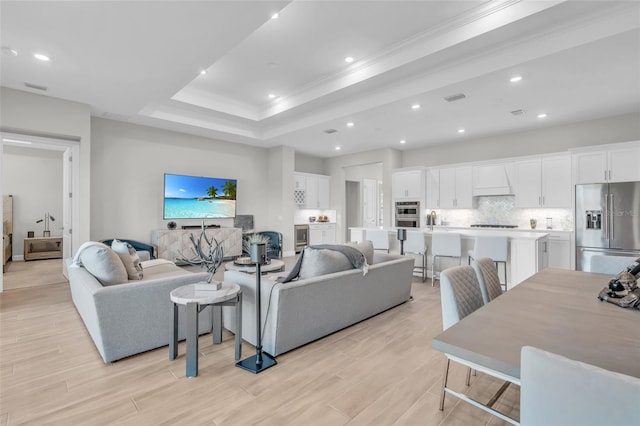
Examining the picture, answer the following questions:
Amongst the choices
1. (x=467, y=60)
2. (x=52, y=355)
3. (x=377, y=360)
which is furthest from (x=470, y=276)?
(x=52, y=355)

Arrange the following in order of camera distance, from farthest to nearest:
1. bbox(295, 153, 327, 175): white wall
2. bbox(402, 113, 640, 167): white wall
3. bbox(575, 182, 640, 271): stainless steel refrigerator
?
bbox(295, 153, 327, 175): white wall → bbox(402, 113, 640, 167): white wall → bbox(575, 182, 640, 271): stainless steel refrigerator

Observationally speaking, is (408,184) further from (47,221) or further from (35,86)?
(47,221)

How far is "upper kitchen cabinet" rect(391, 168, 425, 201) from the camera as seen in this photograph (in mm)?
7539

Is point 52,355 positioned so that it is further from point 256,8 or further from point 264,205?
point 264,205

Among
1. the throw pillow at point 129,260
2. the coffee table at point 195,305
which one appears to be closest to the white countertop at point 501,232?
the coffee table at point 195,305

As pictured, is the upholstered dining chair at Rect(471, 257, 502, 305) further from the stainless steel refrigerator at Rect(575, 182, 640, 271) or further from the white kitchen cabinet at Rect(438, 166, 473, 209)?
the white kitchen cabinet at Rect(438, 166, 473, 209)

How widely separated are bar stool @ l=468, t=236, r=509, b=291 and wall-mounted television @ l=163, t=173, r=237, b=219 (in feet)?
17.4

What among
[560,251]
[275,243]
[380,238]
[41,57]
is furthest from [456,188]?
[41,57]

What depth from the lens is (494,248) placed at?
171 inches

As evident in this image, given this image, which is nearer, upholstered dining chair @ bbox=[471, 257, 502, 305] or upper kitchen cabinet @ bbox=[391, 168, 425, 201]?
upholstered dining chair @ bbox=[471, 257, 502, 305]

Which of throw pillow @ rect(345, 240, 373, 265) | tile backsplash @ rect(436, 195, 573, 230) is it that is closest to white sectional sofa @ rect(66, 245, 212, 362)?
throw pillow @ rect(345, 240, 373, 265)

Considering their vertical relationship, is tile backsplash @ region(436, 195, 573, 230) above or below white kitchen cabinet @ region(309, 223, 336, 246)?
above

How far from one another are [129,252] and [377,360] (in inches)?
105

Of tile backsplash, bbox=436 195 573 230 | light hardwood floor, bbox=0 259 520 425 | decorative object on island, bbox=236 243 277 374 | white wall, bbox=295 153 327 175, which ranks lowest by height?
light hardwood floor, bbox=0 259 520 425
